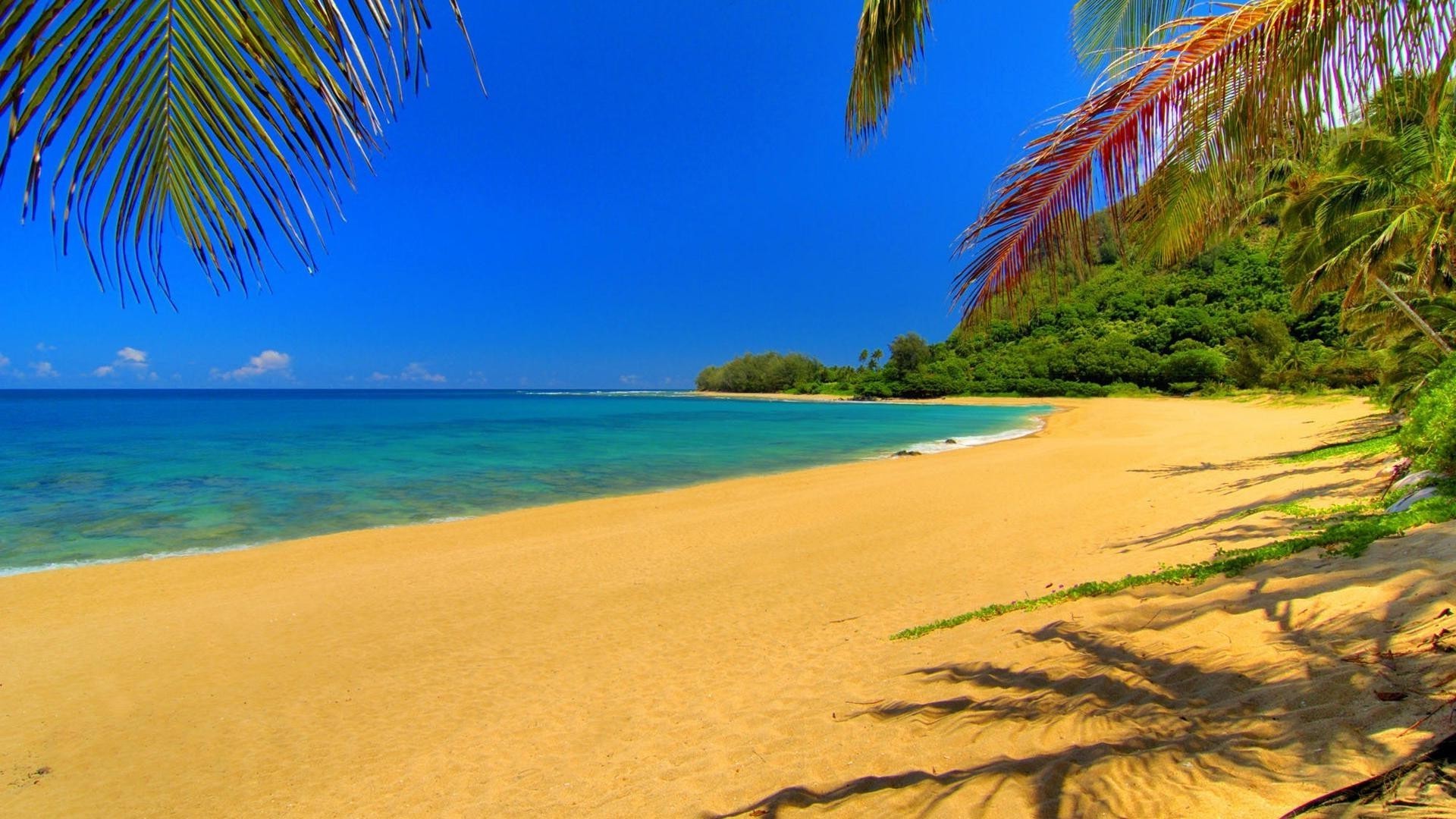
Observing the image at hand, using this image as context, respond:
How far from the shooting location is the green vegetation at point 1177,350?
38.0 metres

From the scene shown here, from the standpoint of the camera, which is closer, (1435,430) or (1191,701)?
(1191,701)

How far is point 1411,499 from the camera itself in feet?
19.3

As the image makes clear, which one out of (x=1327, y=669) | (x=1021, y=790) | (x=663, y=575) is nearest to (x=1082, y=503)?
(x=663, y=575)

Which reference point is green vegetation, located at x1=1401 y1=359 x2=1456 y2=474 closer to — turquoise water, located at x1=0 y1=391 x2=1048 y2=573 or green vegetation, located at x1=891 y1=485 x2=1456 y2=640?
green vegetation, located at x1=891 y1=485 x2=1456 y2=640

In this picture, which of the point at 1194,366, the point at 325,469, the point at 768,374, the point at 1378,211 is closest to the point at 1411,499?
the point at 1378,211

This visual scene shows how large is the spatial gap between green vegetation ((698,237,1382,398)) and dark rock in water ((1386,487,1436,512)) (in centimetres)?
1721

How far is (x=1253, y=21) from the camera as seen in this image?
2.54 metres

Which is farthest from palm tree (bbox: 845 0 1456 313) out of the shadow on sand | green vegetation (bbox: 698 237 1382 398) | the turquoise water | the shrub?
the shrub

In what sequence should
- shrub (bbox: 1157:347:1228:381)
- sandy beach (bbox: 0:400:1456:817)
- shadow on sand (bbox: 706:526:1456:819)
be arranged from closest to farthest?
shadow on sand (bbox: 706:526:1456:819) < sandy beach (bbox: 0:400:1456:817) < shrub (bbox: 1157:347:1228:381)

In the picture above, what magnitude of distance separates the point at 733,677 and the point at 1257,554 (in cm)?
417

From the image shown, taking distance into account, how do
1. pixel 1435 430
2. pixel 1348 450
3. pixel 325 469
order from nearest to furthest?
pixel 1435 430 < pixel 1348 450 < pixel 325 469

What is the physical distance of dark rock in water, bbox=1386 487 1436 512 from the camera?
18.5 ft

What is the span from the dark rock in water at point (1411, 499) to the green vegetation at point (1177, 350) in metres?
17.2

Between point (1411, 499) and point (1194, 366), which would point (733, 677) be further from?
point (1194, 366)
